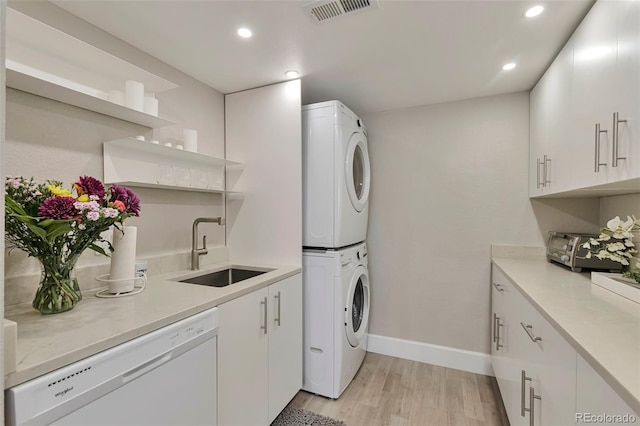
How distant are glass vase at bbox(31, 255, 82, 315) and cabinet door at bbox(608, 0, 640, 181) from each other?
2.02 metres

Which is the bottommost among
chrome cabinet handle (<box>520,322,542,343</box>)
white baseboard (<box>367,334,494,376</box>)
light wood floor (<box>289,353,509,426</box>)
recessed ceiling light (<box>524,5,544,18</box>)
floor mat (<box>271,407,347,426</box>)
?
light wood floor (<box>289,353,509,426</box>)

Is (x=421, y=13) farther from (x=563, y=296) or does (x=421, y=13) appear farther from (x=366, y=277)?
(x=366, y=277)

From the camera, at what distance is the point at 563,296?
50.1 inches

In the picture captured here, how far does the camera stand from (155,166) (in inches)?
68.7

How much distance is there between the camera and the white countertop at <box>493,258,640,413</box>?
68 cm

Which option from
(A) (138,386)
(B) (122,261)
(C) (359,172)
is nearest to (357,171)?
(C) (359,172)

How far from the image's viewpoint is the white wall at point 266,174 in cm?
205

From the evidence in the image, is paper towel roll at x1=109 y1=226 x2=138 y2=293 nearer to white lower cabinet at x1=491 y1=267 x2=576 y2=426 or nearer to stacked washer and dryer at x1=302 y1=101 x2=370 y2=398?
stacked washer and dryer at x1=302 y1=101 x2=370 y2=398

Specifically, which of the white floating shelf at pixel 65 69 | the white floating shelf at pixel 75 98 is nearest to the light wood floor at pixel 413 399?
the white floating shelf at pixel 75 98

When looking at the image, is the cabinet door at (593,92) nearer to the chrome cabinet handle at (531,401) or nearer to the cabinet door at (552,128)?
the cabinet door at (552,128)

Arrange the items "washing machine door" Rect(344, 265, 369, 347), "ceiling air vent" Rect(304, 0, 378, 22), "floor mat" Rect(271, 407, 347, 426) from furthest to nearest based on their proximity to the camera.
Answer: "washing machine door" Rect(344, 265, 369, 347), "floor mat" Rect(271, 407, 347, 426), "ceiling air vent" Rect(304, 0, 378, 22)

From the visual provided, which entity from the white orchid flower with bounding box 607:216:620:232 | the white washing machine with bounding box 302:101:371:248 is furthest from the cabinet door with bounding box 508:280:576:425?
the white washing machine with bounding box 302:101:371:248

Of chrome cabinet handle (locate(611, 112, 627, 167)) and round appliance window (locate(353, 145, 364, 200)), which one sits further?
round appliance window (locate(353, 145, 364, 200))

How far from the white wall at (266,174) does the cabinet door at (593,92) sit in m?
1.50
